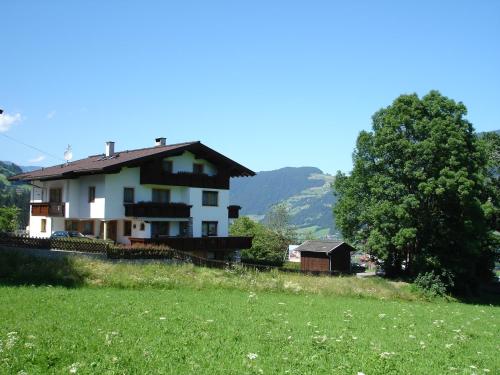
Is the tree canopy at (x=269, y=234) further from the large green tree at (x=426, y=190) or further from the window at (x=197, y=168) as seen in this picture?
the large green tree at (x=426, y=190)

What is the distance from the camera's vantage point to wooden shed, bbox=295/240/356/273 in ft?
176

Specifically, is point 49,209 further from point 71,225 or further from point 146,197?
point 146,197

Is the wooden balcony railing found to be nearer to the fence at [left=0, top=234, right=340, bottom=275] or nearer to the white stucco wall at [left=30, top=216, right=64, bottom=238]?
the fence at [left=0, top=234, right=340, bottom=275]

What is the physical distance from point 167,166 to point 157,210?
458 cm

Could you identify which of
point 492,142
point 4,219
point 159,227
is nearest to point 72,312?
point 159,227

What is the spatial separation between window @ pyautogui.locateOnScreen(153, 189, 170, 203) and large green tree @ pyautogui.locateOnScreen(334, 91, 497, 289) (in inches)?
669

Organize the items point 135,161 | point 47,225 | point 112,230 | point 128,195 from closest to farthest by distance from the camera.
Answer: point 135,161
point 128,195
point 112,230
point 47,225

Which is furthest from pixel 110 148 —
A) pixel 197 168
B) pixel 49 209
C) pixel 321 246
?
pixel 321 246

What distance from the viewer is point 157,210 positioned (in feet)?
140

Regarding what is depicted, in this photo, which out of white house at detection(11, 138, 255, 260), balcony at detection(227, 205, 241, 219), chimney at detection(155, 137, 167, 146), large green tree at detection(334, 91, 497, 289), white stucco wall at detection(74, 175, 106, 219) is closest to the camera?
large green tree at detection(334, 91, 497, 289)

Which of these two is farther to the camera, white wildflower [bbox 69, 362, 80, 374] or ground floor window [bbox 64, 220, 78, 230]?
ground floor window [bbox 64, 220, 78, 230]

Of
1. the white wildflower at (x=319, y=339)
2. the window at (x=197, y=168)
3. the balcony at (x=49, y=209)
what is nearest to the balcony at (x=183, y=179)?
the window at (x=197, y=168)

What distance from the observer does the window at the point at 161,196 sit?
44.3 m

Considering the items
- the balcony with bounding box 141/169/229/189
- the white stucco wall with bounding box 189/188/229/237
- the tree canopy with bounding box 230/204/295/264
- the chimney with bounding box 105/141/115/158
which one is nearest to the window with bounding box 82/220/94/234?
the balcony with bounding box 141/169/229/189
